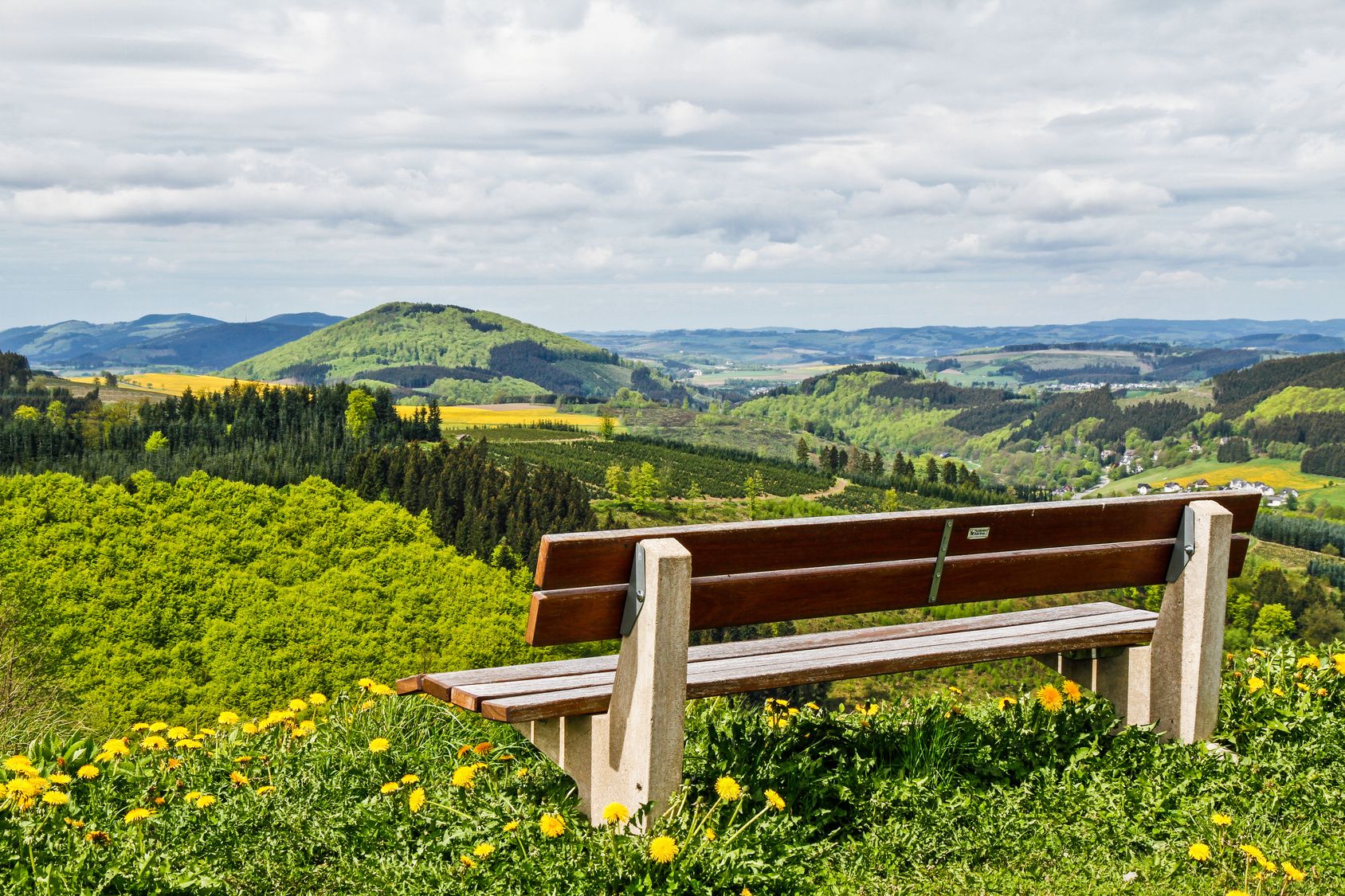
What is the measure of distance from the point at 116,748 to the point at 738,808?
2.71 m

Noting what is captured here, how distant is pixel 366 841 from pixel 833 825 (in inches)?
77.7

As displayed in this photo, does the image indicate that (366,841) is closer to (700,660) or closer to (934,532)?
(700,660)

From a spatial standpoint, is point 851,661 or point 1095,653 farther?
point 1095,653

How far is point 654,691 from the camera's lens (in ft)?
13.8

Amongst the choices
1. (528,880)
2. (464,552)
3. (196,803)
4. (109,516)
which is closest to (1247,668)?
(528,880)

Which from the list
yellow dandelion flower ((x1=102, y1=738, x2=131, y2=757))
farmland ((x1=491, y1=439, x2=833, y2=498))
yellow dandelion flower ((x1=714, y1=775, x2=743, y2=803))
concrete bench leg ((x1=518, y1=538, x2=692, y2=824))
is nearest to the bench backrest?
concrete bench leg ((x1=518, y1=538, x2=692, y2=824))

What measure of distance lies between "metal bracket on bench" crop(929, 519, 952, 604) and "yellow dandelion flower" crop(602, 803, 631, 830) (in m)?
1.76

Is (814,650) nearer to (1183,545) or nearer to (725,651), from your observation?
(725,651)

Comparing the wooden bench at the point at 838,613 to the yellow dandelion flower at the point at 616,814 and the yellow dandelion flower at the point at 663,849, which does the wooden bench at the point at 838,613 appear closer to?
the yellow dandelion flower at the point at 616,814

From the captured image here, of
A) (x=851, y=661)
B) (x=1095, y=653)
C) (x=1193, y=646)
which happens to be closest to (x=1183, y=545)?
(x=1193, y=646)

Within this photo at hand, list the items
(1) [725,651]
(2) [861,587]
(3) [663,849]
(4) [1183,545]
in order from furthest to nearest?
(4) [1183,545] < (1) [725,651] < (2) [861,587] < (3) [663,849]

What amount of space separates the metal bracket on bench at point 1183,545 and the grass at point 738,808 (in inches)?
30.9

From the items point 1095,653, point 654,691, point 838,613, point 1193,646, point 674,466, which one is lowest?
point 674,466

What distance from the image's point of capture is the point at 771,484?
161750mm
